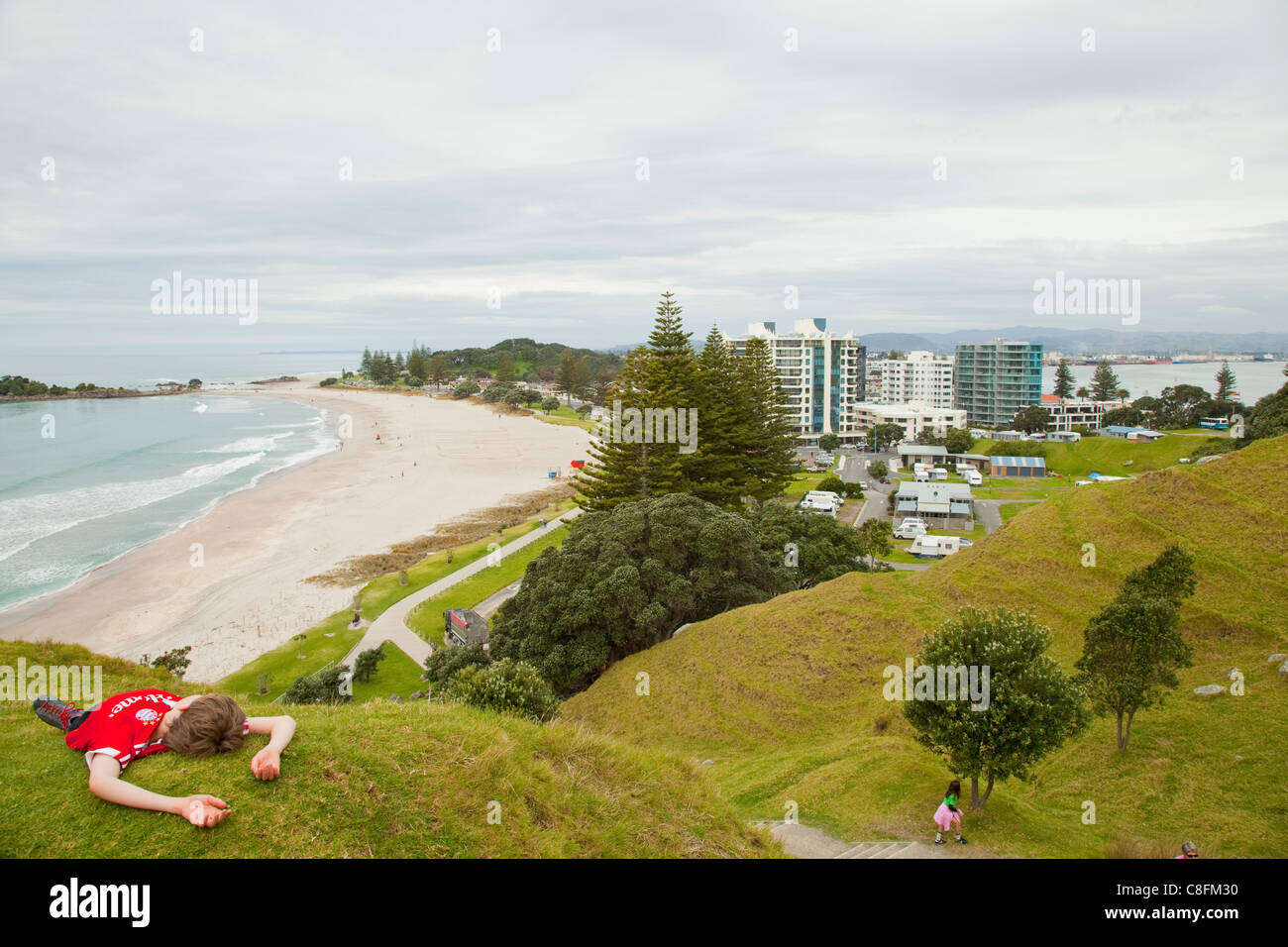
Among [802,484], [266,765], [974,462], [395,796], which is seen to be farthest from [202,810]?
[974,462]

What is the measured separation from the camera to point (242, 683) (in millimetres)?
18172

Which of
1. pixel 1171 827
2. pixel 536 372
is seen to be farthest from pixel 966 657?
pixel 536 372

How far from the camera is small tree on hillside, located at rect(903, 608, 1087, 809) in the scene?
786 centimetres

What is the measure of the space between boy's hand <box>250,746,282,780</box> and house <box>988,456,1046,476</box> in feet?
181

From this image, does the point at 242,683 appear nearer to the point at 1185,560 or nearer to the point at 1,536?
the point at 1185,560

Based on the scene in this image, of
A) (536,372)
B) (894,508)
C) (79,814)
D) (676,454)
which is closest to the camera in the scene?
(79,814)

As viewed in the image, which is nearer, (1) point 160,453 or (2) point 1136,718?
(2) point 1136,718

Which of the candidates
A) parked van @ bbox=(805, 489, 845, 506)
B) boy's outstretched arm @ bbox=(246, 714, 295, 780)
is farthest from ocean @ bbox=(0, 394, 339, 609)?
parked van @ bbox=(805, 489, 845, 506)

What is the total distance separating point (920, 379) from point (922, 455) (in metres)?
51.6

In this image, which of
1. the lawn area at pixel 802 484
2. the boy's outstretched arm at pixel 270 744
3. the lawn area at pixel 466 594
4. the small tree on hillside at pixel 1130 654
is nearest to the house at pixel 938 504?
the lawn area at pixel 802 484

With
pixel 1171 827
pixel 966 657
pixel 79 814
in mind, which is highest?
pixel 79 814

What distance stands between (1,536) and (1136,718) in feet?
145

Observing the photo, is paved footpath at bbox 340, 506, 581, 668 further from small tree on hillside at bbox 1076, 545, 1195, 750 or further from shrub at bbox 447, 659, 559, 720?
small tree on hillside at bbox 1076, 545, 1195, 750

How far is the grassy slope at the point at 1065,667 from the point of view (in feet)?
29.0
